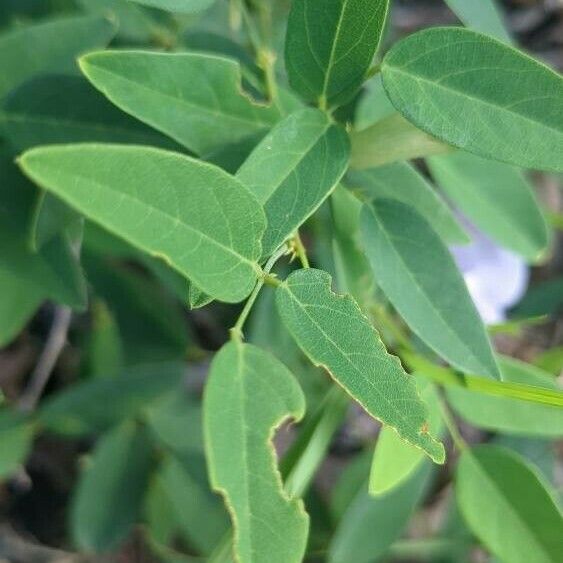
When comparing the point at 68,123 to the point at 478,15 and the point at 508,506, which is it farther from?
the point at 508,506

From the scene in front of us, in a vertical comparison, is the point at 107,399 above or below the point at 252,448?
below

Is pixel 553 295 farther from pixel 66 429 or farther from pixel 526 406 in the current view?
pixel 66 429

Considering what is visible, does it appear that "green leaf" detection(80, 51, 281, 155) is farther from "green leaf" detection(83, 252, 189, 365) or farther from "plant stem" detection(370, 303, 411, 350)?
"green leaf" detection(83, 252, 189, 365)

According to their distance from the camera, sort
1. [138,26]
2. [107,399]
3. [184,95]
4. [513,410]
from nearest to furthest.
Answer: [184,95] → [513,410] → [138,26] → [107,399]

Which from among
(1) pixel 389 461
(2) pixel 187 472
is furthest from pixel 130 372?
(1) pixel 389 461

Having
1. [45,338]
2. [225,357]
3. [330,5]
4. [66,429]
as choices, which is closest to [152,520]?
[66,429]

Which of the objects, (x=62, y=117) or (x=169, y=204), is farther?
(x=62, y=117)
